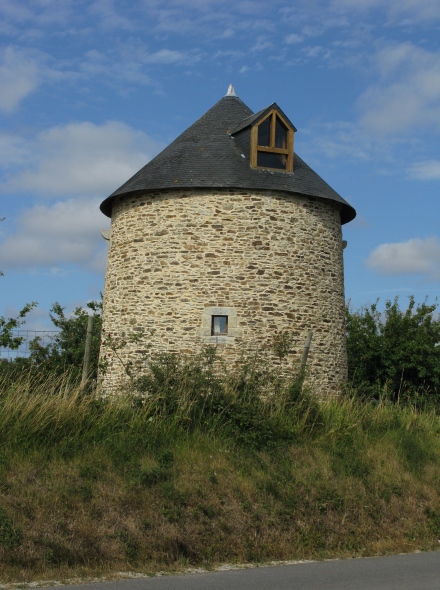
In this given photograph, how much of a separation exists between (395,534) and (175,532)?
3.01 m

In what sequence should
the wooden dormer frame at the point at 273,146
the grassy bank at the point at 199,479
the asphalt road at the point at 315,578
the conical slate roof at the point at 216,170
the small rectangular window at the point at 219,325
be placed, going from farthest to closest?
the wooden dormer frame at the point at 273,146, the conical slate roof at the point at 216,170, the small rectangular window at the point at 219,325, the grassy bank at the point at 199,479, the asphalt road at the point at 315,578

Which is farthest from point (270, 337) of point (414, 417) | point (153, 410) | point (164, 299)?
point (153, 410)

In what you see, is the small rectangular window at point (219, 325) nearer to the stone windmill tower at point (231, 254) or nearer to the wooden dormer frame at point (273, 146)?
A: the stone windmill tower at point (231, 254)

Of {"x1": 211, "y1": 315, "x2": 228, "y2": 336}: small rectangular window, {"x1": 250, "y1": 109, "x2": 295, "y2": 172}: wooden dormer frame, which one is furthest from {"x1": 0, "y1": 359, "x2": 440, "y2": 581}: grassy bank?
{"x1": 250, "y1": 109, "x2": 295, "y2": 172}: wooden dormer frame

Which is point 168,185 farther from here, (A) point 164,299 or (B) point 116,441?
(B) point 116,441

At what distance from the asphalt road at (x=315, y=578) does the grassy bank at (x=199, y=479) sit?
1.83 ft

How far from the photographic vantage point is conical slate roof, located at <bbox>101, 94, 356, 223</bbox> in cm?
1616

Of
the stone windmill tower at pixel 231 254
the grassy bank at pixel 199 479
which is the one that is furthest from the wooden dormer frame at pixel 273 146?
the grassy bank at pixel 199 479

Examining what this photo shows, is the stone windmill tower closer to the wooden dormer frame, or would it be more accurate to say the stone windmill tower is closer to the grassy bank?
the wooden dormer frame

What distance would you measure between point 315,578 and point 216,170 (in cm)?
1063

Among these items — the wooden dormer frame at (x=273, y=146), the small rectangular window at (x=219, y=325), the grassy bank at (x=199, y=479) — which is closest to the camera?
the grassy bank at (x=199, y=479)

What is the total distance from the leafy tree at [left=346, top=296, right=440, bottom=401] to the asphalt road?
1105 cm

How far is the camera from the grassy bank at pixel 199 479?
322 inches

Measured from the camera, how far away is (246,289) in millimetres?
15836
